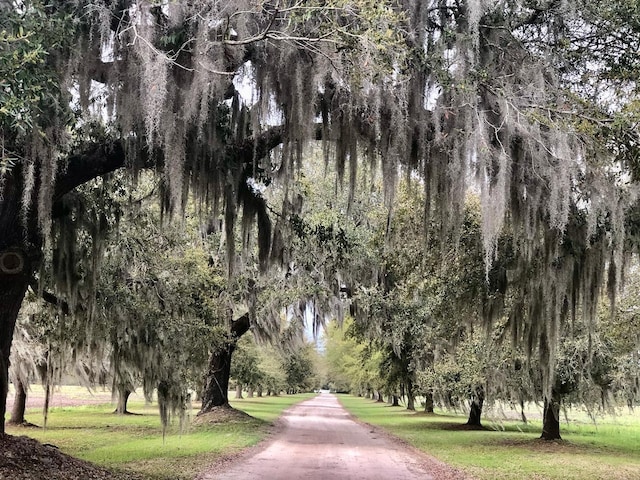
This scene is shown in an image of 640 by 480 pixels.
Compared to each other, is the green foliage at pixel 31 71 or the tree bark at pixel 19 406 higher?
the green foliage at pixel 31 71

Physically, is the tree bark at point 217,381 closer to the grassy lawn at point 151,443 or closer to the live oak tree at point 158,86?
the grassy lawn at point 151,443

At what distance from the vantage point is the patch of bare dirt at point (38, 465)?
640 centimetres

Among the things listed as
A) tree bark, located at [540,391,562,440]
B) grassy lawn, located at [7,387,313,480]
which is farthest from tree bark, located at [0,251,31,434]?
tree bark, located at [540,391,562,440]

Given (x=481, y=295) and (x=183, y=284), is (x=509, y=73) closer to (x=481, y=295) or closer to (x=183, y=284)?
(x=481, y=295)

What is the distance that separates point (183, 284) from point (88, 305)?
71.0 inches

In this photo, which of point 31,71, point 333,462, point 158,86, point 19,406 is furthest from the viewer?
point 19,406

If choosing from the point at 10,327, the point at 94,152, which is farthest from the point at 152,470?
the point at 94,152

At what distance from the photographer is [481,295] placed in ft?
31.2

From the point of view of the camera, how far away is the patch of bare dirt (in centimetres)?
640

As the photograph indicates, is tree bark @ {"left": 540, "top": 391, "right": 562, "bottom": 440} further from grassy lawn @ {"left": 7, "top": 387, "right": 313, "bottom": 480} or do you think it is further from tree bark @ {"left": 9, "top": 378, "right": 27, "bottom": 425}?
tree bark @ {"left": 9, "top": 378, "right": 27, "bottom": 425}

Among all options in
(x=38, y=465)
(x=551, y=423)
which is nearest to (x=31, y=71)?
(x=38, y=465)

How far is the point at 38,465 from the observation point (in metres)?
6.84

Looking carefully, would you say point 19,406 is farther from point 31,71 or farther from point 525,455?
point 31,71

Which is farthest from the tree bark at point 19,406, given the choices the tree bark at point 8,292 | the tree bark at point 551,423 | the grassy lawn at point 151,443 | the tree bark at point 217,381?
the tree bark at point 551,423
